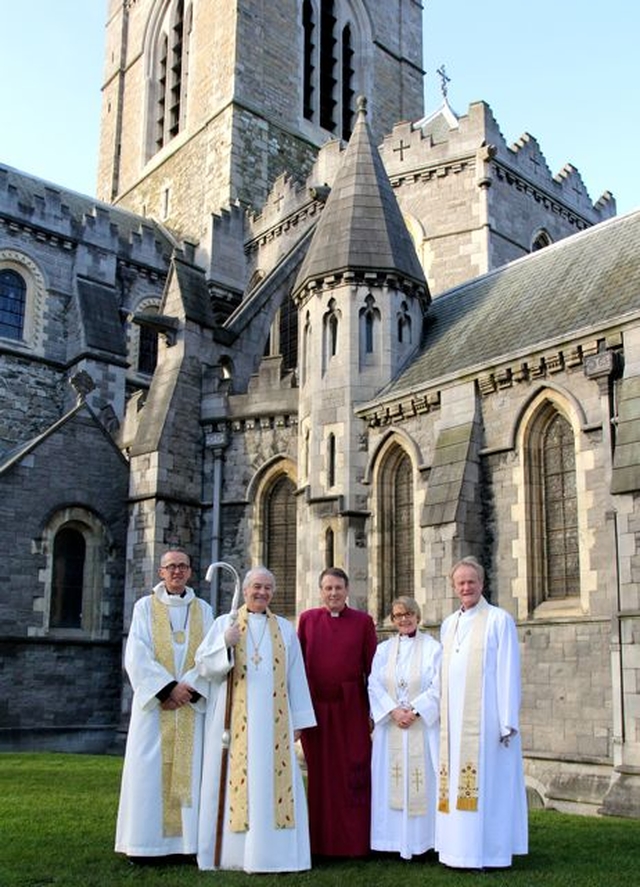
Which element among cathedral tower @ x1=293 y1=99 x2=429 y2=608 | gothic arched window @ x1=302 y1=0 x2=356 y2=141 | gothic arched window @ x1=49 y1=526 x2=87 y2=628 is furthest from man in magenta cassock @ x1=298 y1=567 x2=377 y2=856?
gothic arched window @ x1=302 y1=0 x2=356 y2=141

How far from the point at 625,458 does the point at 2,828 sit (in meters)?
8.37

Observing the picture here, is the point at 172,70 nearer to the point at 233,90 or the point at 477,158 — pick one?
the point at 233,90

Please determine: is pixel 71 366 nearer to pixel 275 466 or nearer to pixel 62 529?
pixel 62 529

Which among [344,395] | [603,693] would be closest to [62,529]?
[344,395]

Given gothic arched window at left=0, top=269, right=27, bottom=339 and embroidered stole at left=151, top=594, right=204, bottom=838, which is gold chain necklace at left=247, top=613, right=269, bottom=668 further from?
gothic arched window at left=0, top=269, right=27, bottom=339

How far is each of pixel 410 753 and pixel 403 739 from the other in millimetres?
118

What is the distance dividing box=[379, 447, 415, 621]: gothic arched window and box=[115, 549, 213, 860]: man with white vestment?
9355 mm

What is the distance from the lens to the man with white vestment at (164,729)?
6.96m

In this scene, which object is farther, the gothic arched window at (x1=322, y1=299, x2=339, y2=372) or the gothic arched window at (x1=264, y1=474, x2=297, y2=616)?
the gothic arched window at (x1=264, y1=474, x2=297, y2=616)

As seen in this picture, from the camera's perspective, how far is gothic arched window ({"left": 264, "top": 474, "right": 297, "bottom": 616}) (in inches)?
759

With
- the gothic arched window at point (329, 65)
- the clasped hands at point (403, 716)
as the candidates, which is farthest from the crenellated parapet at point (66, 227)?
the clasped hands at point (403, 716)

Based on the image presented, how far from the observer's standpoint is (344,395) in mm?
17781

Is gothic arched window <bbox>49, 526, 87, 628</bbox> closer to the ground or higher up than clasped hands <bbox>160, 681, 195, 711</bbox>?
higher up

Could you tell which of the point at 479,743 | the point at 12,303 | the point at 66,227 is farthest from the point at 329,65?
the point at 479,743
